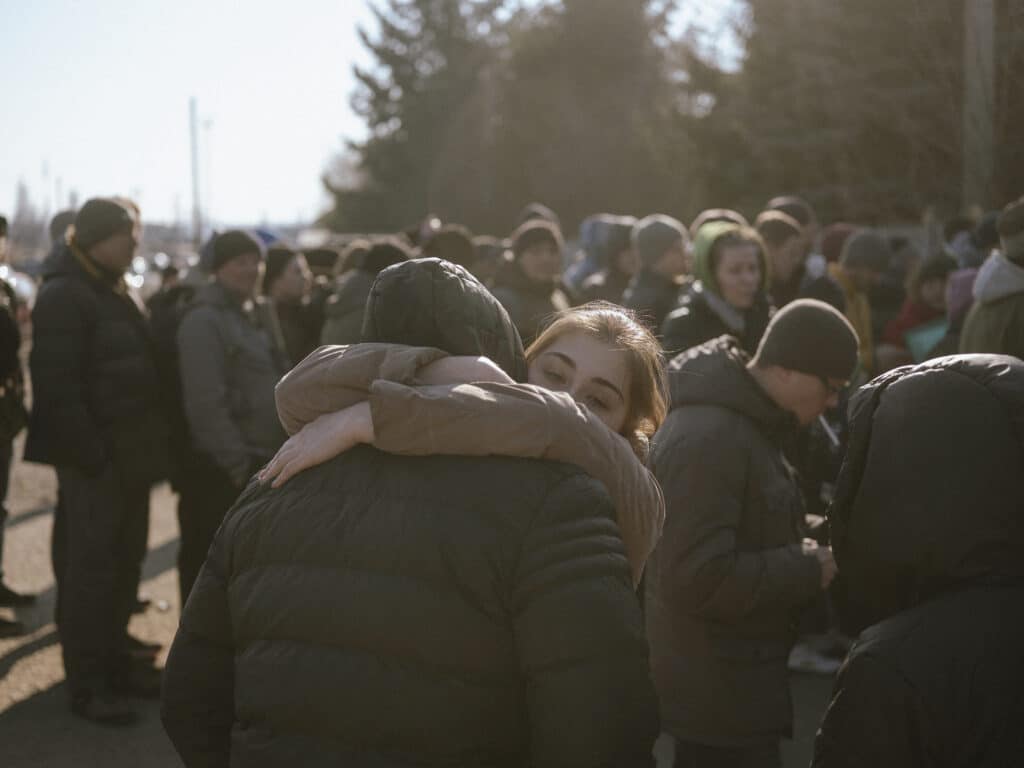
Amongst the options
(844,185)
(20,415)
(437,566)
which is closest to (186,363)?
(20,415)

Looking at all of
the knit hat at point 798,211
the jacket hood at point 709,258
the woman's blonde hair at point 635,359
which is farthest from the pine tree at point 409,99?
the woman's blonde hair at point 635,359

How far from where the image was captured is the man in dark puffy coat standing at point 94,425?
5219mm

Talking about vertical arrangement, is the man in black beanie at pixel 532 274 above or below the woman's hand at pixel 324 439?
below

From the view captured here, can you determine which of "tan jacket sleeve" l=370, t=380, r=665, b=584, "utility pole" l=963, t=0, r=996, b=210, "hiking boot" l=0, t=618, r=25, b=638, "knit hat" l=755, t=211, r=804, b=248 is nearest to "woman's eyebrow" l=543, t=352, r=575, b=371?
"tan jacket sleeve" l=370, t=380, r=665, b=584

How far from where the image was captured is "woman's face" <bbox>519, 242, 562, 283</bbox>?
6645 millimetres

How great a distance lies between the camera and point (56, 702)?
221 inches

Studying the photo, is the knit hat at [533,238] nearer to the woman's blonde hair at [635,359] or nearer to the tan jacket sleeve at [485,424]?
the woman's blonde hair at [635,359]

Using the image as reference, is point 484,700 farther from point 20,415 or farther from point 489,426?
point 20,415

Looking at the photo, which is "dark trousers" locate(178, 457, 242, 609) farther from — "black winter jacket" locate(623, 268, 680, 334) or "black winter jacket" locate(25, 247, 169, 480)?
"black winter jacket" locate(623, 268, 680, 334)

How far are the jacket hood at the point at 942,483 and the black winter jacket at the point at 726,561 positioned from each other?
1.29 metres

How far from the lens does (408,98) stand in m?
41.4

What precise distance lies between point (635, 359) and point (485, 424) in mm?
681

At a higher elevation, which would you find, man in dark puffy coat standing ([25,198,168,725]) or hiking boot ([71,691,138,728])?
man in dark puffy coat standing ([25,198,168,725])

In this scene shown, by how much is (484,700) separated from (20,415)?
495cm
